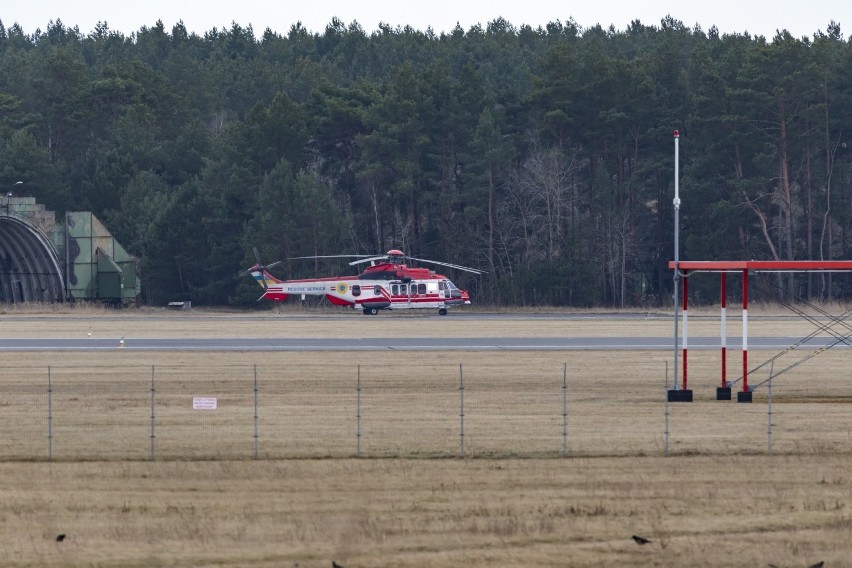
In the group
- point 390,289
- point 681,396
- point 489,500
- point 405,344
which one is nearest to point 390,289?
point 390,289

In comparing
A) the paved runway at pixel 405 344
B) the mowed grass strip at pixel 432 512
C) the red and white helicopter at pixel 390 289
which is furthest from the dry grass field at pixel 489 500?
the red and white helicopter at pixel 390 289

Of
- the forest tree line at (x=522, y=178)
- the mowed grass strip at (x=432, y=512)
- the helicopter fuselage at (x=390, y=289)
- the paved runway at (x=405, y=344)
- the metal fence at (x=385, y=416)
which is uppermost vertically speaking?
the forest tree line at (x=522, y=178)

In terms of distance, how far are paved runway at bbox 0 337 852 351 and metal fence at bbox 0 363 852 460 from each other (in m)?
8.68

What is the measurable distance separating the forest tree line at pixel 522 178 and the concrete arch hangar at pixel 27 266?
1216cm

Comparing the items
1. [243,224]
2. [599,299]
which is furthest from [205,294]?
[599,299]

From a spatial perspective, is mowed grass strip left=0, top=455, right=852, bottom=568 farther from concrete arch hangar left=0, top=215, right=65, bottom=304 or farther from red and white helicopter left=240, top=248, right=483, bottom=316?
concrete arch hangar left=0, top=215, right=65, bottom=304

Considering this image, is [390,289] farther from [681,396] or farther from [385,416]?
[385,416]

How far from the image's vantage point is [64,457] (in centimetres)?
2519

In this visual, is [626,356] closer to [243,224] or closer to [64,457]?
[64,457]

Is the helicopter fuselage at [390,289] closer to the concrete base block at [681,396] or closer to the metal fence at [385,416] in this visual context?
the metal fence at [385,416]

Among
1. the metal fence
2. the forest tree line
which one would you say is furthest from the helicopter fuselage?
the metal fence

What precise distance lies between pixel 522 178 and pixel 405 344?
51068 mm

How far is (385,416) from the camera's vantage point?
3123 cm

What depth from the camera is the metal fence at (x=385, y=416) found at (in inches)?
1032
